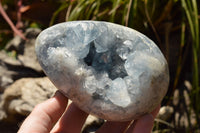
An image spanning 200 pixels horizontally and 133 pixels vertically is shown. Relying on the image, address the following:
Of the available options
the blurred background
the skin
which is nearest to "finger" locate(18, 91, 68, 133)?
the skin

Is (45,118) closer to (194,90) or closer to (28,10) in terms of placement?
(194,90)

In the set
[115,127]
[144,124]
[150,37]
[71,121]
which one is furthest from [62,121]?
[150,37]

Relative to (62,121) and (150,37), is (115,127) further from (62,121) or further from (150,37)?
(150,37)

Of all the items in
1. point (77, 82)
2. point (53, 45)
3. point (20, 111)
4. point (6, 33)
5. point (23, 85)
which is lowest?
point (20, 111)

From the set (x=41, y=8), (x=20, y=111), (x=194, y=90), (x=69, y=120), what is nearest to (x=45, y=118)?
(x=69, y=120)

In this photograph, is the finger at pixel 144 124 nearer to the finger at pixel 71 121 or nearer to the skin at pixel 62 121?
the skin at pixel 62 121

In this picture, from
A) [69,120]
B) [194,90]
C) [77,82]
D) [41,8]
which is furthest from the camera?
[41,8]
